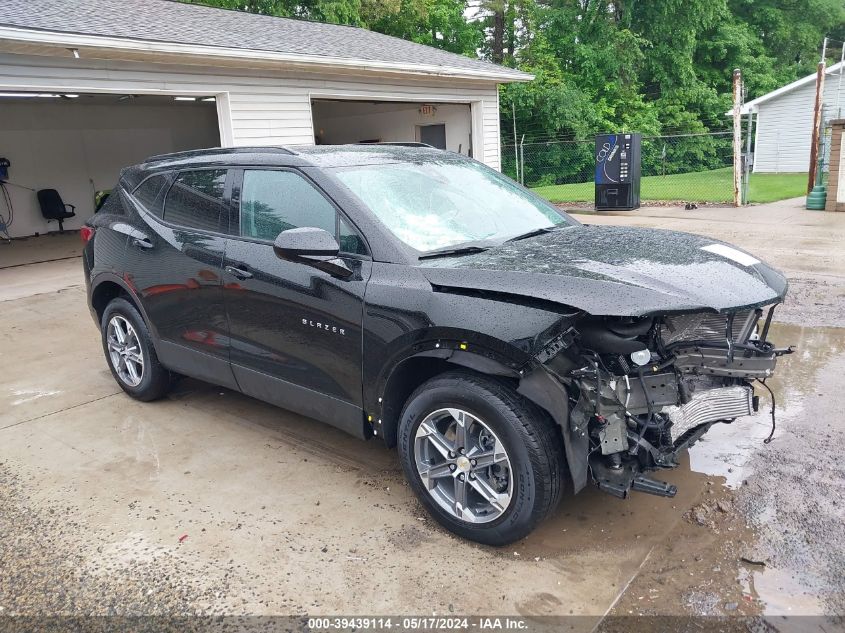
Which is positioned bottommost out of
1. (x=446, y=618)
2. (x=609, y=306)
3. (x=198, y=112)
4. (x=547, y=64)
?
(x=446, y=618)

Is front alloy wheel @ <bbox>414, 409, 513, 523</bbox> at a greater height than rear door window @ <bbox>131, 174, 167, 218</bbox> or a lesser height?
lesser

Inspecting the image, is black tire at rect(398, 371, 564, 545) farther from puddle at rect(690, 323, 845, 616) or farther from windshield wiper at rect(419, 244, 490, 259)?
puddle at rect(690, 323, 845, 616)

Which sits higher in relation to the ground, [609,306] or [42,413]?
[609,306]

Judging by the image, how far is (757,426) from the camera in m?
4.20

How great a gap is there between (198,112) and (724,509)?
64.2 feet

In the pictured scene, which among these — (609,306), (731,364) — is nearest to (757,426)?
(731,364)

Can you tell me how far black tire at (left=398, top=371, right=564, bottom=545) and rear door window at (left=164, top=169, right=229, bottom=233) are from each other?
76.2 inches

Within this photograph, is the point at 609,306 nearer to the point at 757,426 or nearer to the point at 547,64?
the point at 757,426

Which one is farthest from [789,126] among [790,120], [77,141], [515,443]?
[515,443]

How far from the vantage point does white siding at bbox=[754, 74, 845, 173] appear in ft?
91.2

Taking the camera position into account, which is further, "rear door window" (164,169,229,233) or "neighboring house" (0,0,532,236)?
"neighboring house" (0,0,532,236)

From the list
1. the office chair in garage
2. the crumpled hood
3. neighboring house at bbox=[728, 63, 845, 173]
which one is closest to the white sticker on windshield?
the crumpled hood

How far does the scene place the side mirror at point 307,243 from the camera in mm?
3182

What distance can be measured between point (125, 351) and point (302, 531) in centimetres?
247
